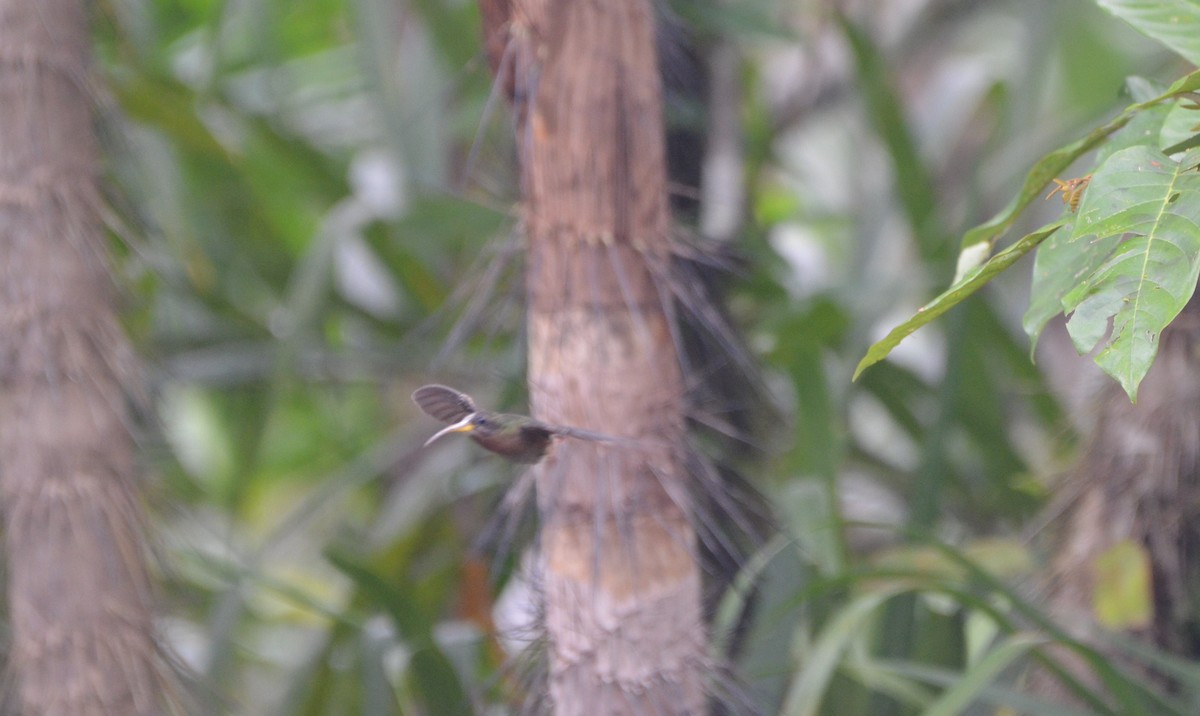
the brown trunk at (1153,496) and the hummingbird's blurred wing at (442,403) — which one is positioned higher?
the hummingbird's blurred wing at (442,403)

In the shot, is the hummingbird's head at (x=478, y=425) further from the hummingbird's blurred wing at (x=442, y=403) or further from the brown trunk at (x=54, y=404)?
the brown trunk at (x=54, y=404)

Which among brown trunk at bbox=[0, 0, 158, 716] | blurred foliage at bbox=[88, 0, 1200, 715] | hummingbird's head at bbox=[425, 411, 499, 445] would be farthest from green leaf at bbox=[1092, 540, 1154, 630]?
brown trunk at bbox=[0, 0, 158, 716]

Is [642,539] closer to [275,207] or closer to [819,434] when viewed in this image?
[819,434]

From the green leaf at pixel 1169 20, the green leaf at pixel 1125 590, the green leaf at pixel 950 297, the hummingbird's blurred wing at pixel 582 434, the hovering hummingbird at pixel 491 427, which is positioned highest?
the green leaf at pixel 1169 20

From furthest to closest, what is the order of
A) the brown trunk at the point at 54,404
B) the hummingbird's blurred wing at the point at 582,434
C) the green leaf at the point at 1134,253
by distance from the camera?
the brown trunk at the point at 54,404
the hummingbird's blurred wing at the point at 582,434
the green leaf at the point at 1134,253

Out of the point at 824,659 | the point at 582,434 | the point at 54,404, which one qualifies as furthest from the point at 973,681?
the point at 54,404

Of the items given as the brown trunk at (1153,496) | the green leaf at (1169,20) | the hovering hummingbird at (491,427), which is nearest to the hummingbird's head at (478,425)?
the hovering hummingbird at (491,427)
